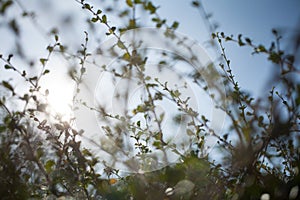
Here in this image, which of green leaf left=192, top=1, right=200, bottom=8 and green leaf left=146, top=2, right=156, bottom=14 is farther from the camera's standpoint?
green leaf left=192, top=1, right=200, bottom=8

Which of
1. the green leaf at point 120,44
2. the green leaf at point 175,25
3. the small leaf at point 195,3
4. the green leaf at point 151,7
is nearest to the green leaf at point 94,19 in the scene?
the green leaf at point 120,44

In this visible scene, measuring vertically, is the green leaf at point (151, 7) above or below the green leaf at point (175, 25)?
above

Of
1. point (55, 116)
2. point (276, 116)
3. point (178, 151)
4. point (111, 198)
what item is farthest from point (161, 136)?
point (276, 116)

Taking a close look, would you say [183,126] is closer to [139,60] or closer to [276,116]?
[139,60]

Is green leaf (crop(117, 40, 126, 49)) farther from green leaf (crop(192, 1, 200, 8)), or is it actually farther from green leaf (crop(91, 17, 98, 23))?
green leaf (crop(192, 1, 200, 8))

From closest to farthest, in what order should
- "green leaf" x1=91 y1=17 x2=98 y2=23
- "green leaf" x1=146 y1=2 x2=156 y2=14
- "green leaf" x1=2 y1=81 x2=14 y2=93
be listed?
"green leaf" x1=2 y1=81 x2=14 y2=93 → "green leaf" x1=146 y1=2 x2=156 y2=14 → "green leaf" x1=91 y1=17 x2=98 y2=23

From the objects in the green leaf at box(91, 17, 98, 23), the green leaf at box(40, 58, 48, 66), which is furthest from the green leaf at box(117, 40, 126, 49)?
the green leaf at box(40, 58, 48, 66)

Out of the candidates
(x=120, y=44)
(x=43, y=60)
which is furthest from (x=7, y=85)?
(x=120, y=44)

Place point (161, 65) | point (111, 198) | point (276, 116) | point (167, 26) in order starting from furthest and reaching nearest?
point (161, 65) → point (167, 26) → point (111, 198) → point (276, 116)

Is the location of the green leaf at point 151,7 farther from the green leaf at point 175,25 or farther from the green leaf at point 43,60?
the green leaf at point 43,60

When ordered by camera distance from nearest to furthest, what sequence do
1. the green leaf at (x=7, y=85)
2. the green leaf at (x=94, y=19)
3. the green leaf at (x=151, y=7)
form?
the green leaf at (x=7, y=85) < the green leaf at (x=151, y=7) < the green leaf at (x=94, y=19)

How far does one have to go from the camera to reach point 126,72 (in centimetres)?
144

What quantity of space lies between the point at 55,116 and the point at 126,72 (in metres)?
0.45

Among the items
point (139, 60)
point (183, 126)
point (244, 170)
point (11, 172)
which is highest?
point (139, 60)
